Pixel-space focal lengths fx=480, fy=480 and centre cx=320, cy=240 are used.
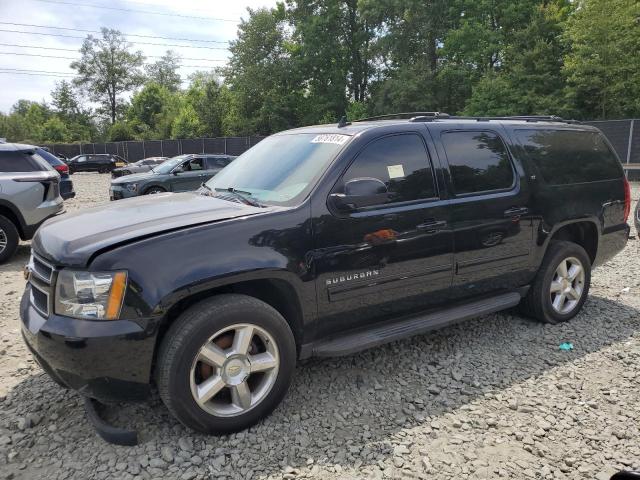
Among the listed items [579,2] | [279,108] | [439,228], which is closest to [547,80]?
[579,2]

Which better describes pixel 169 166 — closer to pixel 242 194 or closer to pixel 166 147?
pixel 242 194

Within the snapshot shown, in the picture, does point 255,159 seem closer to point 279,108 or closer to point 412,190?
point 412,190

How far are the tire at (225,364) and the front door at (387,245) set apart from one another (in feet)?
1.40

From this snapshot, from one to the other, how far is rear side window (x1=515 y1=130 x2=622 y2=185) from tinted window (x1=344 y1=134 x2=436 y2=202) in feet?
4.01

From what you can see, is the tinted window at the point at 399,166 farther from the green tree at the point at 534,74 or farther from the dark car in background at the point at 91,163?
the dark car in background at the point at 91,163

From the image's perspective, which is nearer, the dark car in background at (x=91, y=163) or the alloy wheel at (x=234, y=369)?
the alloy wheel at (x=234, y=369)

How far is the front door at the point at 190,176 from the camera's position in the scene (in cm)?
1285

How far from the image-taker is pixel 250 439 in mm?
2812

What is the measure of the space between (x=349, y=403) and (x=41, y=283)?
2.05 m

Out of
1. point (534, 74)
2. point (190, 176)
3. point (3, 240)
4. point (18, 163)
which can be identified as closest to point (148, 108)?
point (534, 74)

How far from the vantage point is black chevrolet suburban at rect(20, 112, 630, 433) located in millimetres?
2574

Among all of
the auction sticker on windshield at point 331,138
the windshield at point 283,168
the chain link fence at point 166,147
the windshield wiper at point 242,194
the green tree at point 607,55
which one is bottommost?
the windshield wiper at point 242,194

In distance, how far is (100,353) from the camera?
8.19ft

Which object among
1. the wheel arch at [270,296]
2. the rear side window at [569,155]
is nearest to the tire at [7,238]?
the wheel arch at [270,296]
